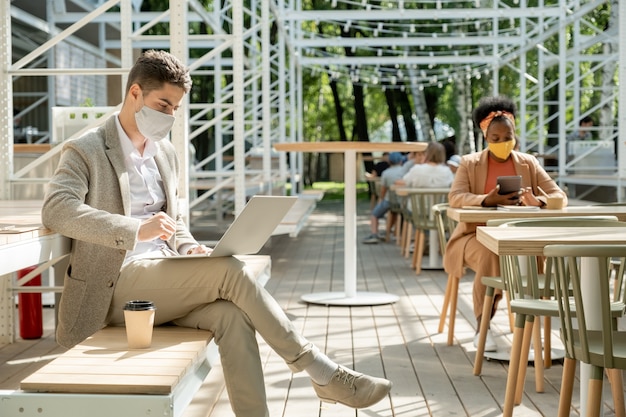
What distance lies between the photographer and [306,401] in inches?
168

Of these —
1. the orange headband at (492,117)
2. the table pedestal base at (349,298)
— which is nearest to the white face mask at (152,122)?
the orange headband at (492,117)

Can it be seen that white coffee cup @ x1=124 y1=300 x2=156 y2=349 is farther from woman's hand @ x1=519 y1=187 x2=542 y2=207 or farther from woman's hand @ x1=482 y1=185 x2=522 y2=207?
woman's hand @ x1=519 y1=187 x2=542 y2=207

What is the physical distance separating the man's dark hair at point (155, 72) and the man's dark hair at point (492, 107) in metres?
2.60

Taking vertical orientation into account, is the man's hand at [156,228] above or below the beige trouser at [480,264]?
above

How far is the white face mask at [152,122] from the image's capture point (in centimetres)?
346

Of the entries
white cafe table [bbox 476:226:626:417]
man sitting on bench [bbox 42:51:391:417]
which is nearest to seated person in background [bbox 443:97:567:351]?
white cafe table [bbox 476:226:626:417]

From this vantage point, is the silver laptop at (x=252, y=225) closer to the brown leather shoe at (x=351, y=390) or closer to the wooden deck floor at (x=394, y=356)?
the brown leather shoe at (x=351, y=390)

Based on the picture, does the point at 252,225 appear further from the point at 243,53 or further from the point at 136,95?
the point at 243,53

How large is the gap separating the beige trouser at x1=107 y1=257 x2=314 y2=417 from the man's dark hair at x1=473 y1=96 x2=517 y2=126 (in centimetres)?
269

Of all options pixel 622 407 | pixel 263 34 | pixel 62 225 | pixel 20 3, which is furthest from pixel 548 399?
pixel 20 3

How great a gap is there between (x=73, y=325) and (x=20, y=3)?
10.8 metres

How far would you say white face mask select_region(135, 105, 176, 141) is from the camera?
3463mm

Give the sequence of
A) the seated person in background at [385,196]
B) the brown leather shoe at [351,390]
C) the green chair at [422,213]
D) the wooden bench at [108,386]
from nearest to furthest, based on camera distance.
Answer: the wooden bench at [108,386] → the brown leather shoe at [351,390] → the green chair at [422,213] → the seated person in background at [385,196]

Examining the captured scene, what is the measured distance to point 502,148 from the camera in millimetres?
5391
